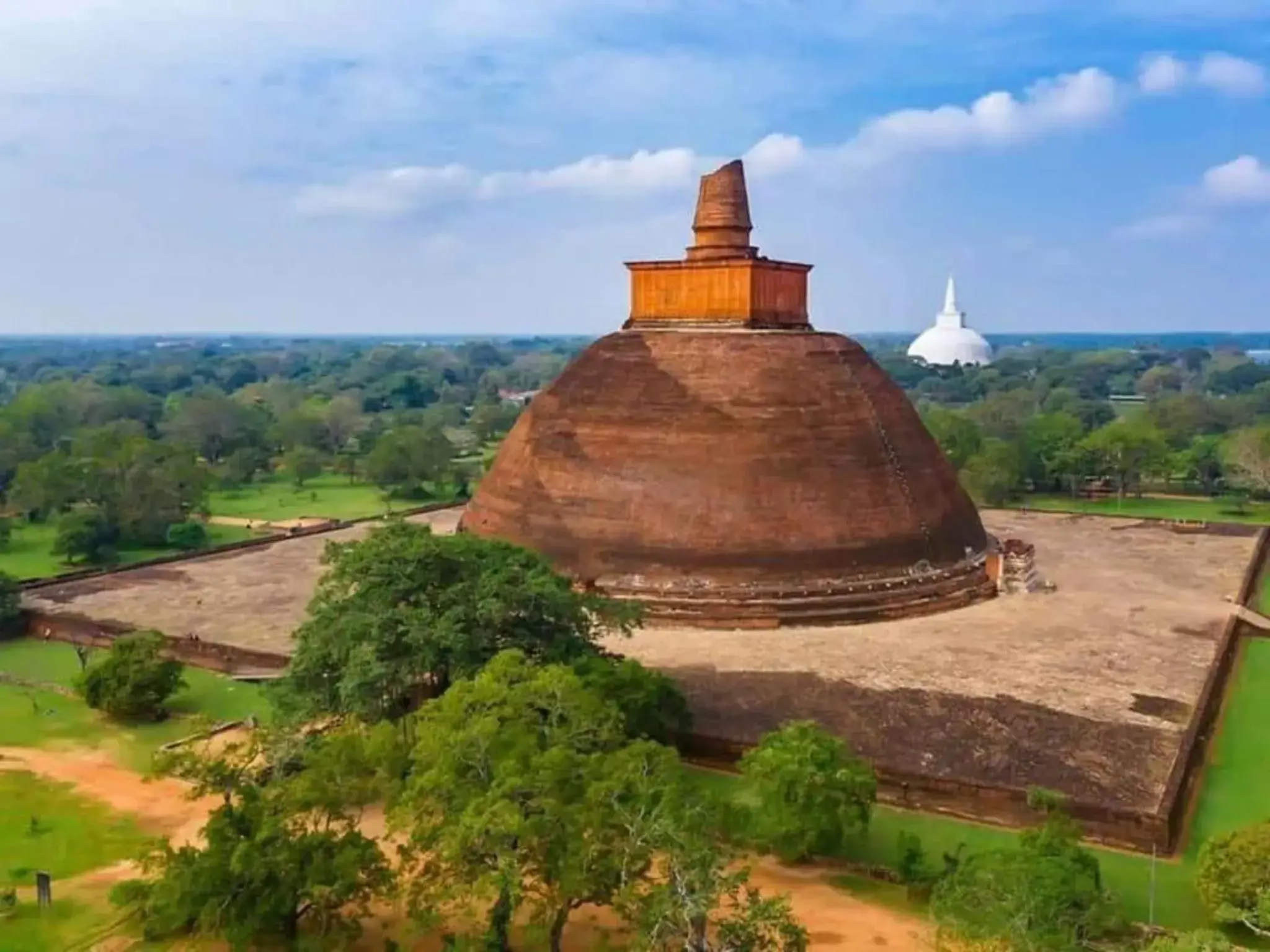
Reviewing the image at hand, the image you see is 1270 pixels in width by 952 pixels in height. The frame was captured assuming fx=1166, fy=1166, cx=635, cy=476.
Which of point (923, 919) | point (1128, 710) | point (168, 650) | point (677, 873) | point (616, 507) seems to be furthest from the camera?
point (616, 507)

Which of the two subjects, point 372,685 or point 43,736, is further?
point 43,736

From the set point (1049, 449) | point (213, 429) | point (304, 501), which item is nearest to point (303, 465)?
point (304, 501)

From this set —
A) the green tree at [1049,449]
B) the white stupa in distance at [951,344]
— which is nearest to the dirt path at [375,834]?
the green tree at [1049,449]

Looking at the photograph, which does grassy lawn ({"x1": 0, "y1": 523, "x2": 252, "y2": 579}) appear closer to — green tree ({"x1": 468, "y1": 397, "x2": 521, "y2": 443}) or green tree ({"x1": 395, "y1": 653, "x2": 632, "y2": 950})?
green tree ({"x1": 395, "y1": 653, "x2": 632, "y2": 950})

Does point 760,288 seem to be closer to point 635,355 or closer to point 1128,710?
point 635,355

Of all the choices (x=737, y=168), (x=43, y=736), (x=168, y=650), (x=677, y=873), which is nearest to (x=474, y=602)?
(x=677, y=873)

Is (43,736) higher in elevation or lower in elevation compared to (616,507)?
lower

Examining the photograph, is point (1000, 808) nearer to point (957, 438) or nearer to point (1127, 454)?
point (1127, 454)

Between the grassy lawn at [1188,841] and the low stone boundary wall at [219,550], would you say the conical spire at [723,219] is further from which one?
the grassy lawn at [1188,841]
